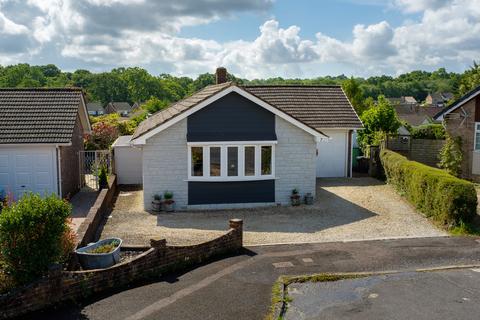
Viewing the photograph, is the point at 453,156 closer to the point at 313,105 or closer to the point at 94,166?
the point at 313,105

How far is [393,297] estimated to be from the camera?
9.95m

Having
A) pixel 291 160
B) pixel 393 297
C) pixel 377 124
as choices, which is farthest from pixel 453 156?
pixel 393 297

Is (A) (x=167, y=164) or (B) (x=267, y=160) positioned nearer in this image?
(A) (x=167, y=164)

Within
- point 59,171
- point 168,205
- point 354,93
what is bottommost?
point 168,205

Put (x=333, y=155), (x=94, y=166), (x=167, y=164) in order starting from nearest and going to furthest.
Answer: (x=167, y=164) < (x=94, y=166) < (x=333, y=155)

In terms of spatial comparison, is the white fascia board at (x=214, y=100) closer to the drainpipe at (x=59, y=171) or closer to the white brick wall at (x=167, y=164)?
the white brick wall at (x=167, y=164)

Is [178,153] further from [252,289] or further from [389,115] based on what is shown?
[389,115]

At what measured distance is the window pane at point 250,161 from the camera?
739 inches

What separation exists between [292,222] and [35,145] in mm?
10822

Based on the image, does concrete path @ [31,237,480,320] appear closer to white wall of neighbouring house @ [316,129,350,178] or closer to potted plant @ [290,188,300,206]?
potted plant @ [290,188,300,206]

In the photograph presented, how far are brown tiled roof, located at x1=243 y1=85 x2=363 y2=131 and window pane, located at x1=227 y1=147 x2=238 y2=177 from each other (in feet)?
22.2

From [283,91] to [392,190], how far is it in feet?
31.0

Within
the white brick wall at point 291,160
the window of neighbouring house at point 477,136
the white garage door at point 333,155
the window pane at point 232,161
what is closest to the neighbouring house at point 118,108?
the white garage door at point 333,155

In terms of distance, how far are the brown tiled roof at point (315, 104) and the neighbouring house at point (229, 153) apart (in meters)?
5.66
